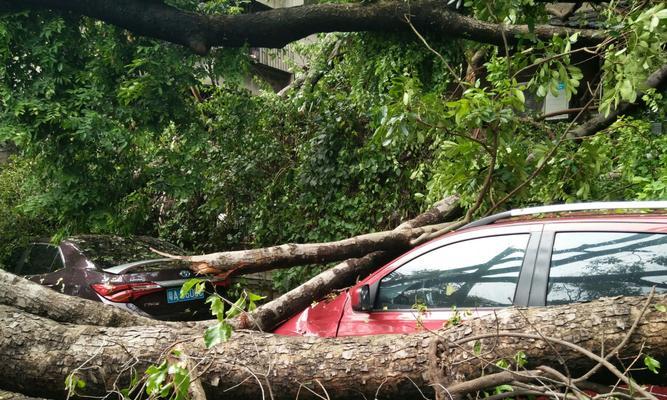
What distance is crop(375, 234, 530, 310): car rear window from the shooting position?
342 cm

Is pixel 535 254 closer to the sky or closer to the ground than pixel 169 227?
closer to the sky

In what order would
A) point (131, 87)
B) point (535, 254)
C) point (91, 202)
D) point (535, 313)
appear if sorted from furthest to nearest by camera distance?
1. point (91, 202)
2. point (131, 87)
3. point (535, 254)
4. point (535, 313)

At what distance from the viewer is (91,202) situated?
781 centimetres

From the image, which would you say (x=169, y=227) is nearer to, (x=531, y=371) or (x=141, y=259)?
(x=141, y=259)

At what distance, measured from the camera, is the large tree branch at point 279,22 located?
7.09m

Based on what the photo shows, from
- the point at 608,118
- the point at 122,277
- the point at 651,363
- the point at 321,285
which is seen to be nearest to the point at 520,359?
the point at 651,363

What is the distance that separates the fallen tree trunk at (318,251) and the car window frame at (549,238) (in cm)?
199

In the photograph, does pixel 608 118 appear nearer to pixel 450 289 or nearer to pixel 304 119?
pixel 304 119

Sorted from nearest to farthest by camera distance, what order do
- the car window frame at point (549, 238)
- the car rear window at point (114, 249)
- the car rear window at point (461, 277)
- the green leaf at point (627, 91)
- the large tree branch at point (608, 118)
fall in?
the car window frame at point (549, 238), the car rear window at point (461, 277), the green leaf at point (627, 91), the car rear window at point (114, 249), the large tree branch at point (608, 118)

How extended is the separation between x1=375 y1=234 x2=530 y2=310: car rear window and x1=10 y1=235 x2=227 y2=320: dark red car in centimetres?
289

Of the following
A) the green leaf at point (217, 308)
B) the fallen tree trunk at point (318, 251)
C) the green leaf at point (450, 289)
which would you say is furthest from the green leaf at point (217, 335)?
the green leaf at point (450, 289)

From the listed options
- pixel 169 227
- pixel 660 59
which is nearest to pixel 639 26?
pixel 660 59

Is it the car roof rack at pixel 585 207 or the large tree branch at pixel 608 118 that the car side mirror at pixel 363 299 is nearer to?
the car roof rack at pixel 585 207

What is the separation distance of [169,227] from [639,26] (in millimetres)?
8762
